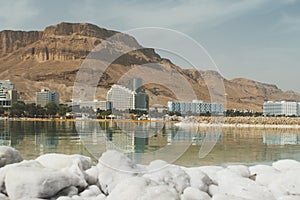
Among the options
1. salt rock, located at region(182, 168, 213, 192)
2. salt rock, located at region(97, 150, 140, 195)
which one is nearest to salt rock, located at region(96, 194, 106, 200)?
salt rock, located at region(97, 150, 140, 195)

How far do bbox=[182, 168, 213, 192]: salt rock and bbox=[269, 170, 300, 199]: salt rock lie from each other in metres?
1.23

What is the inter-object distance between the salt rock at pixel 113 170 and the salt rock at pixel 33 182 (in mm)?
818

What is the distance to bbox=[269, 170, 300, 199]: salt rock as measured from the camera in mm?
7612

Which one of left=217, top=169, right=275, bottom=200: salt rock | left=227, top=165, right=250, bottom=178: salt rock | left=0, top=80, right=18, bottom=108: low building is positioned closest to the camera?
left=217, top=169, right=275, bottom=200: salt rock

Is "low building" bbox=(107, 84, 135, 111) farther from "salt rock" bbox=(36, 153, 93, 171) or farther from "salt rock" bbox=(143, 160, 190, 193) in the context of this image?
"salt rock" bbox=(143, 160, 190, 193)

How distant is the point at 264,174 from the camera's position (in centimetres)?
893

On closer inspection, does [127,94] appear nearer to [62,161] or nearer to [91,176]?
[62,161]

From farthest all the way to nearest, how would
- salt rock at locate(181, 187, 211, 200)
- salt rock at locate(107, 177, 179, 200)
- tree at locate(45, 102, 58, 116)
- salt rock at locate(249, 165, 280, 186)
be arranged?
tree at locate(45, 102, 58, 116) < salt rock at locate(249, 165, 280, 186) < salt rock at locate(181, 187, 211, 200) < salt rock at locate(107, 177, 179, 200)

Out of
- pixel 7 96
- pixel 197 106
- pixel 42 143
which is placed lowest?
pixel 42 143

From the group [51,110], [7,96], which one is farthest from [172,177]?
[7,96]

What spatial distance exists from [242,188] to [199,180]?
81 cm

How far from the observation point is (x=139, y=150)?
17578 millimetres

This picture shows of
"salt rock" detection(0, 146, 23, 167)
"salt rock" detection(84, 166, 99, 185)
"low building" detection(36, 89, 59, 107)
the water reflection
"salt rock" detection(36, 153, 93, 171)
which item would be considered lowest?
the water reflection

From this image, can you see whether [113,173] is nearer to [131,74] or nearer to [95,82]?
[131,74]
